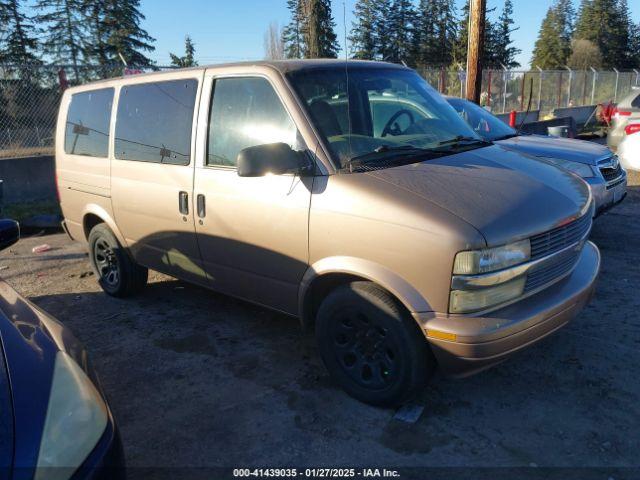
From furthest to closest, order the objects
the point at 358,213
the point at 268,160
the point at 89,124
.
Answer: the point at 89,124 → the point at 268,160 → the point at 358,213

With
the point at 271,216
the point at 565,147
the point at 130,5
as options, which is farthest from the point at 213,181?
the point at 130,5

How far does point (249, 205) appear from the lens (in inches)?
140

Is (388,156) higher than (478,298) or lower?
higher

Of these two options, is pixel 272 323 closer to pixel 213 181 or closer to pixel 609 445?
pixel 213 181

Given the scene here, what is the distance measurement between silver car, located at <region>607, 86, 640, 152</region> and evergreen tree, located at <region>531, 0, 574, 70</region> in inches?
2793

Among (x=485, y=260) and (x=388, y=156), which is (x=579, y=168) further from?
(x=485, y=260)

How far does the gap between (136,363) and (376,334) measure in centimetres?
199

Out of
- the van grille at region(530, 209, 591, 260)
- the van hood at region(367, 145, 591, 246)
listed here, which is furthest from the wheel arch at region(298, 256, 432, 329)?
the van grille at region(530, 209, 591, 260)

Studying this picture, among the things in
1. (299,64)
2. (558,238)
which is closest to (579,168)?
(558,238)

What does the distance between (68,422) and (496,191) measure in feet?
7.95

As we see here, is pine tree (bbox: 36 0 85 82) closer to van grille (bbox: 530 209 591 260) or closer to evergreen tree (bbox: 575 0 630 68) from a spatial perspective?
van grille (bbox: 530 209 591 260)

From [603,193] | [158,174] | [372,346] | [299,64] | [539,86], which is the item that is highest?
[539,86]

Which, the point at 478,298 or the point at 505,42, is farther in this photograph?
the point at 505,42

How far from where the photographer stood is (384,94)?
12.9 ft
